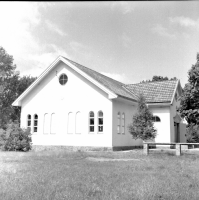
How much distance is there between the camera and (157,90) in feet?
91.8

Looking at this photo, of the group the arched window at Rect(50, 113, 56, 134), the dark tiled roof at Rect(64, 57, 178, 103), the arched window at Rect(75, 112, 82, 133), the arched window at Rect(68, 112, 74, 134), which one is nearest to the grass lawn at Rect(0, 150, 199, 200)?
the arched window at Rect(75, 112, 82, 133)

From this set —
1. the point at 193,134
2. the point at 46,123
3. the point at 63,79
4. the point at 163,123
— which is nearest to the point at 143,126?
the point at 163,123

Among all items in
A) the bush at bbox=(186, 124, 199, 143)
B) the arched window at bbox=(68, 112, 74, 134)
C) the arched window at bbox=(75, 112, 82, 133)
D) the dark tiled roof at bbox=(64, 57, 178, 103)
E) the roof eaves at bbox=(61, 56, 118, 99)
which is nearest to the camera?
the roof eaves at bbox=(61, 56, 118, 99)

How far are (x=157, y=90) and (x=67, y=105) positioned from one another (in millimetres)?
9668

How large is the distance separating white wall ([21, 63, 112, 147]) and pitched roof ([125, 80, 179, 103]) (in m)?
6.18

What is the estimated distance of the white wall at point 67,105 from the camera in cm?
2223

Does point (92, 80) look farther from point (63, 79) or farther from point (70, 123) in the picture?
point (70, 123)

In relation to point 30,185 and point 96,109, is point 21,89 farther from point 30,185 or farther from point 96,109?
point 30,185

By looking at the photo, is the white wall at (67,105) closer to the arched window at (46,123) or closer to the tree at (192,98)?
the arched window at (46,123)

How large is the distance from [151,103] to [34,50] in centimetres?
1923

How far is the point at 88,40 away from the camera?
22.8 feet

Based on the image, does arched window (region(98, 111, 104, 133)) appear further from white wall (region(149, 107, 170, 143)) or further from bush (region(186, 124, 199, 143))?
bush (region(186, 124, 199, 143))

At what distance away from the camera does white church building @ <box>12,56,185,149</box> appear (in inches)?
874

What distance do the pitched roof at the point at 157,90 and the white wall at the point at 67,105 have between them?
6.18 meters
